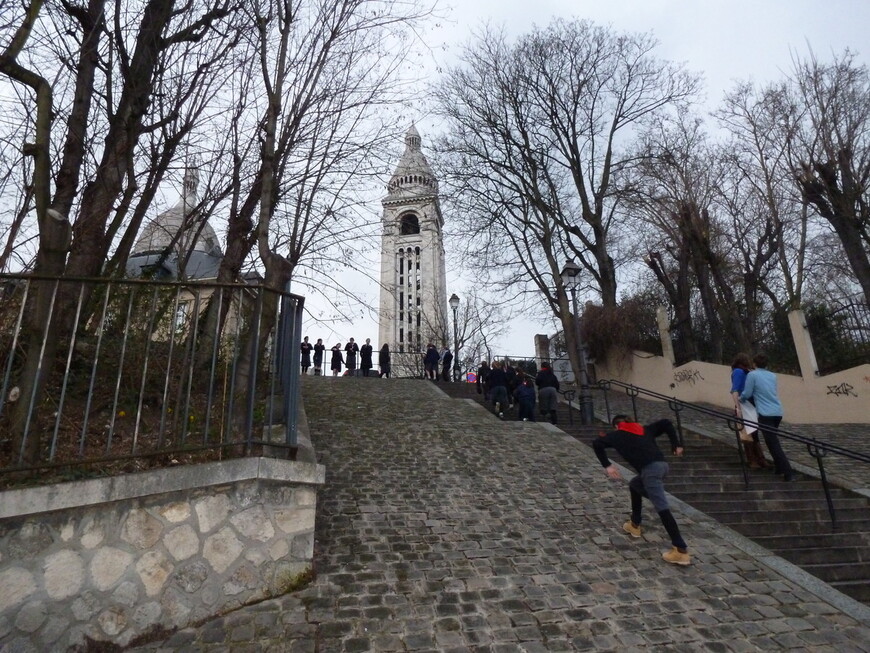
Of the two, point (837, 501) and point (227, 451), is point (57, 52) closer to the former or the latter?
point (227, 451)

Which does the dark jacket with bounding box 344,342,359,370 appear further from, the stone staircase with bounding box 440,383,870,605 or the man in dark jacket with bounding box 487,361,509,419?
the stone staircase with bounding box 440,383,870,605

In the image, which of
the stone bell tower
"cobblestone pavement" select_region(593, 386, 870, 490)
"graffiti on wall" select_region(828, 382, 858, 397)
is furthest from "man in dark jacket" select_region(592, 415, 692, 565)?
"graffiti on wall" select_region(828, 382, 858, 397)

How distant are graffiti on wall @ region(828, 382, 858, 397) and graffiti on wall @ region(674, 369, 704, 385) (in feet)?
14.6

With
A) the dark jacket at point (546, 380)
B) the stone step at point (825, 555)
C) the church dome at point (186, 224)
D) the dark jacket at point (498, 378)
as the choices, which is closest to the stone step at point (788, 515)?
the stone step at point (825, 555)

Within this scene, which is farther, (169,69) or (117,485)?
(169,69)

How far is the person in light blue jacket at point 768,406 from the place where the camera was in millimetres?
7422

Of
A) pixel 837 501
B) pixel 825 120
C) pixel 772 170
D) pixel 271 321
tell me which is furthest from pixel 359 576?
pixel 772 170

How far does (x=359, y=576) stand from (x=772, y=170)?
62.8 feet

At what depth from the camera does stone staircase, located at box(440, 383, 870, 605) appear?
5331 millimetres

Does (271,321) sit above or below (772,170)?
below

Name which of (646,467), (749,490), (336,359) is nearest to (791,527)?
(749,490)

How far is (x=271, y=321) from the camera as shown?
17.5ft

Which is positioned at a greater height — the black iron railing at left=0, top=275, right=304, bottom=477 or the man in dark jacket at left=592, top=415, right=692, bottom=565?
the black iron railing at left=0, top=275, right=304, bottom=477

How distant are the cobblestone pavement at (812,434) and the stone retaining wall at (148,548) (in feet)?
24.2
